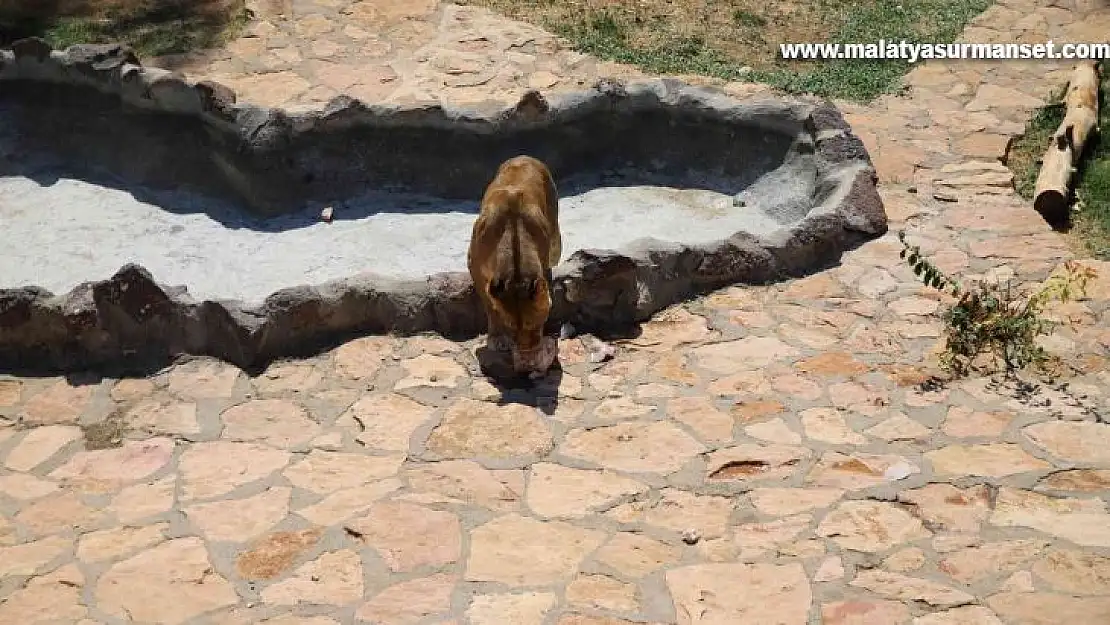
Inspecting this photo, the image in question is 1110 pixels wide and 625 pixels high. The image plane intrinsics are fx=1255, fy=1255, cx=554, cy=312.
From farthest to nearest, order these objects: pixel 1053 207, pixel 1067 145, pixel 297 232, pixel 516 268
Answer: pixel 297 232
pixel 1067 145
pixel 1053 207
pixel 516 268

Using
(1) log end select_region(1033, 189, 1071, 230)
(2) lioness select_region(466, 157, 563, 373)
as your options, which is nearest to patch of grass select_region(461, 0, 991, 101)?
(1) log end select_region(1033, 189, 1071, 230)

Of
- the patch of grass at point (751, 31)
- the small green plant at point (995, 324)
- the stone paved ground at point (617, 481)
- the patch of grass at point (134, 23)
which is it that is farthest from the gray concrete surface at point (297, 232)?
the patch of grass at point (134, 23)

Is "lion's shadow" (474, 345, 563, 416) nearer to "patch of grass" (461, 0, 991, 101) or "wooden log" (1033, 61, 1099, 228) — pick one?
"wooden log" (1033, 61, 1099, 228)

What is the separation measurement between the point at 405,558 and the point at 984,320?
4.04 meters

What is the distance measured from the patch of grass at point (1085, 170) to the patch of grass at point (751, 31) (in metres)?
1.54

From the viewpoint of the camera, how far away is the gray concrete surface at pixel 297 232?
1012 centimetres

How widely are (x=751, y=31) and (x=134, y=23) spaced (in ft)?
22.9

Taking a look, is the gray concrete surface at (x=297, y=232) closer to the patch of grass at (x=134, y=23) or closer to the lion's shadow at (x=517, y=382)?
the lion's shadow at (x=517, y=382)

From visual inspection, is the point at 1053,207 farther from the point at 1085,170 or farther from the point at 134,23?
the point at 134,23

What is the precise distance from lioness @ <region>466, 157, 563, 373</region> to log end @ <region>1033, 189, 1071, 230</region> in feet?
13.6

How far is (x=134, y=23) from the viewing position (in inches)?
563

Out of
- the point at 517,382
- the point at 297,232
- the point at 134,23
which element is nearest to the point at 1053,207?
the point at 517,382

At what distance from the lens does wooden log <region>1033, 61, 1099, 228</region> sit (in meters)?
9.81

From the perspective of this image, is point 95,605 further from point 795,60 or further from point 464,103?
point 795,60
